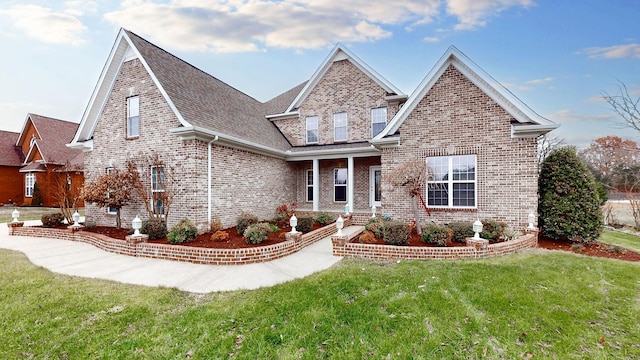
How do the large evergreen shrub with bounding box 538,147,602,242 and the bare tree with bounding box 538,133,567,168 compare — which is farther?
the bare tree with bounding box 538,133,567,168

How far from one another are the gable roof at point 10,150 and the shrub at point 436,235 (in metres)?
34.3

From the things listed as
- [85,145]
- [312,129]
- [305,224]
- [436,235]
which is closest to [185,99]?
[85,145]

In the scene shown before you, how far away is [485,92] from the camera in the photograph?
9562 millimetres

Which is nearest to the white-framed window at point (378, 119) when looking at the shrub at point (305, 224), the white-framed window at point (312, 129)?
the white-framed window at point (312, 129)

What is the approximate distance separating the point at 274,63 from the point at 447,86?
34.4 feet

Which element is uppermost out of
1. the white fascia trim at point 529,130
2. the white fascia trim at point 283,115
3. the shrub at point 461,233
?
the white fascia trim at point 283,115

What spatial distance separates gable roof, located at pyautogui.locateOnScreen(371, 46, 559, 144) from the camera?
29.2 feet

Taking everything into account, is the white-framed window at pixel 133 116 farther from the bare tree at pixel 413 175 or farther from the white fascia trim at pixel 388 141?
the bare tree at pixel 413 175

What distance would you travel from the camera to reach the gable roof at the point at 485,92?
8.89 m

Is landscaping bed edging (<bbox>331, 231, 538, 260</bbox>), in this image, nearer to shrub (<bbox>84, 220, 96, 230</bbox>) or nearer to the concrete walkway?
the concrete walkway

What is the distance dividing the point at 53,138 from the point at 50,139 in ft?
0.97

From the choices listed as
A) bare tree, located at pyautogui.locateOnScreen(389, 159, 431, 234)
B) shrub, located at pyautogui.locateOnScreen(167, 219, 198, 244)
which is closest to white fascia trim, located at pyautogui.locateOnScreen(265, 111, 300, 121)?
bare tree, located at pyautogui.locateOnScreen(389, 159, 431, 234)

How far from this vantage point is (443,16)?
11.5 metres

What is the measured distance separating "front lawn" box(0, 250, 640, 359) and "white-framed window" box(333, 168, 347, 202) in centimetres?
968
